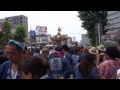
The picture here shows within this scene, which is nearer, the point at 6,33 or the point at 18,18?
the point at 6,33

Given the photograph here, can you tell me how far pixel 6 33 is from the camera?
48438 millimetres

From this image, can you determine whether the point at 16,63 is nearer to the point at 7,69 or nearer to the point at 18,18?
the point at 7,69
